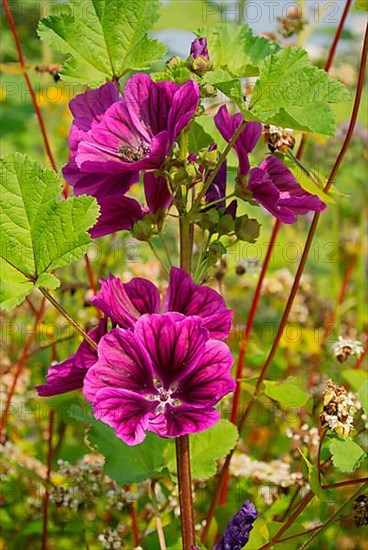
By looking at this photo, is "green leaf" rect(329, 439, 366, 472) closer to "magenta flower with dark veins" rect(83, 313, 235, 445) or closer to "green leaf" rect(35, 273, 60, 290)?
"magenta flower with dark veins" rect(83, 313, 235, 445)

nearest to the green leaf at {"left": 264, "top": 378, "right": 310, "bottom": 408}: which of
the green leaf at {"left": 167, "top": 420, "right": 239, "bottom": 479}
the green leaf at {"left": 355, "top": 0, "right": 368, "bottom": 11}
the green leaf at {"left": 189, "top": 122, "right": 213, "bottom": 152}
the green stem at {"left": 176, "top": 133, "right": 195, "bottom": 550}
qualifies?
the green leaf at {"left": 167, "top": 420, "right": 239, "bottom": 479}

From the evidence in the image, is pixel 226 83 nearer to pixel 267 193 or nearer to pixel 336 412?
pixel 267 193

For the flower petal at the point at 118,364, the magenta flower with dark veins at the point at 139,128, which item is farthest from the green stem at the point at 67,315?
the magenta flower with dark veins at the point at 139,128

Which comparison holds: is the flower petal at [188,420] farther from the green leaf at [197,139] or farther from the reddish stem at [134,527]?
the reddish stem at [134,527]

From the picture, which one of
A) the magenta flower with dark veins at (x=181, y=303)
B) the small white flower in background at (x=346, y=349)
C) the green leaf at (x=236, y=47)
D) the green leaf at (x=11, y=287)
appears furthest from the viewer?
the small white flower in background at (x=346, y=349)

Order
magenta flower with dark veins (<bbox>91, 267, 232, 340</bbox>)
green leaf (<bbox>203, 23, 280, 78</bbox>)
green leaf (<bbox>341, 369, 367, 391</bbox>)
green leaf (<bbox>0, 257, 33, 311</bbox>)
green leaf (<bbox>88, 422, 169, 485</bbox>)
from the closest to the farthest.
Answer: green leaf (<bbox>0, 257, 33, 311</bbox>) → magenta flower with dark veins (<bbox>91, 267, 232, 340</bbox>) → green leaf (<bbox>203, 23, 280, 78</bbox>) → green leaf (<bbox>88, 422, 169, 485</bbox>) → green leaf (<bbox>341, 369, 367, 391</bbox>)

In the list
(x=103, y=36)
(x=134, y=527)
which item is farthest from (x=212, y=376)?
(x=134, y=527)
